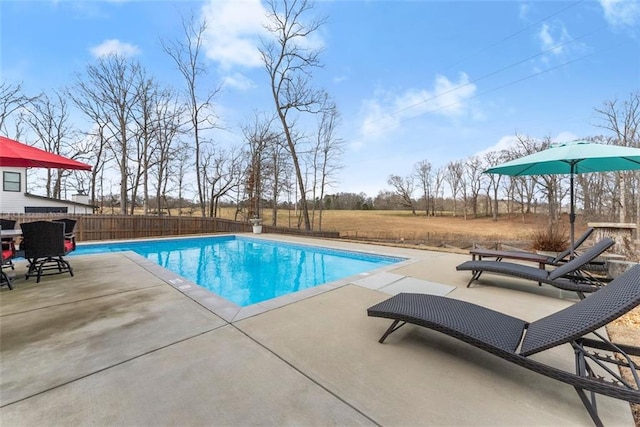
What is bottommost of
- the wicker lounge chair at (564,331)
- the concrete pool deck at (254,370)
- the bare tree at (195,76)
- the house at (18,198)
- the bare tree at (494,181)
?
the concrete pool deck at (254,370)

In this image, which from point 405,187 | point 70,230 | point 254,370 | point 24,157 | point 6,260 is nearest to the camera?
point 254,370

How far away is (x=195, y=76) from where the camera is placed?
15.9 metres

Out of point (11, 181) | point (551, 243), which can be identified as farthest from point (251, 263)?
point (11, 181)

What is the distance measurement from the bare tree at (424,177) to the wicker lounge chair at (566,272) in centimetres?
3603

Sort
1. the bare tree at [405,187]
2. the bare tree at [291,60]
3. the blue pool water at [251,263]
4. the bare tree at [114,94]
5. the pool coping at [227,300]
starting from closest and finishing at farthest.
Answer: the pool coping at [227,300]
the blue pool water at [251,263]
the bare tree at [291,60]
the bare tree at [114,94]
the bare tree at [405,187]

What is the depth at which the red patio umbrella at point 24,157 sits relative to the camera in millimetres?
3586

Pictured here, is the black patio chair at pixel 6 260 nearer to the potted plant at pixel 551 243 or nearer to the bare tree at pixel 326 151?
the potted plant at pixel 551 243

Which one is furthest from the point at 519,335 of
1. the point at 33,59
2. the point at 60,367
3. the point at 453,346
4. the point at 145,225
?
the point at 33,59

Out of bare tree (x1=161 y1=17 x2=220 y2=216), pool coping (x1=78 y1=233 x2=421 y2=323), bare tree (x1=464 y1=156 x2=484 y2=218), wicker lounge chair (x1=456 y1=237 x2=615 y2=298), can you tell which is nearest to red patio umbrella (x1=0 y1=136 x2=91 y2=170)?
pool coping (x1=78 y1=233 x2=421 y2=323)

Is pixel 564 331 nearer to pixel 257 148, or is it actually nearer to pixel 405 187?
pixel 257 148

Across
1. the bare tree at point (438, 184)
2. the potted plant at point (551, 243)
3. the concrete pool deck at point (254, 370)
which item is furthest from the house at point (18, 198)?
the bare tree at point (438, 184)

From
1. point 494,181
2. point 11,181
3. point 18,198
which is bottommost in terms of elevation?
point 18,198

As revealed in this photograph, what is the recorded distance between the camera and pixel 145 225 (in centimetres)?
1230

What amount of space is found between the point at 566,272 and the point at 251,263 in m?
6.67
